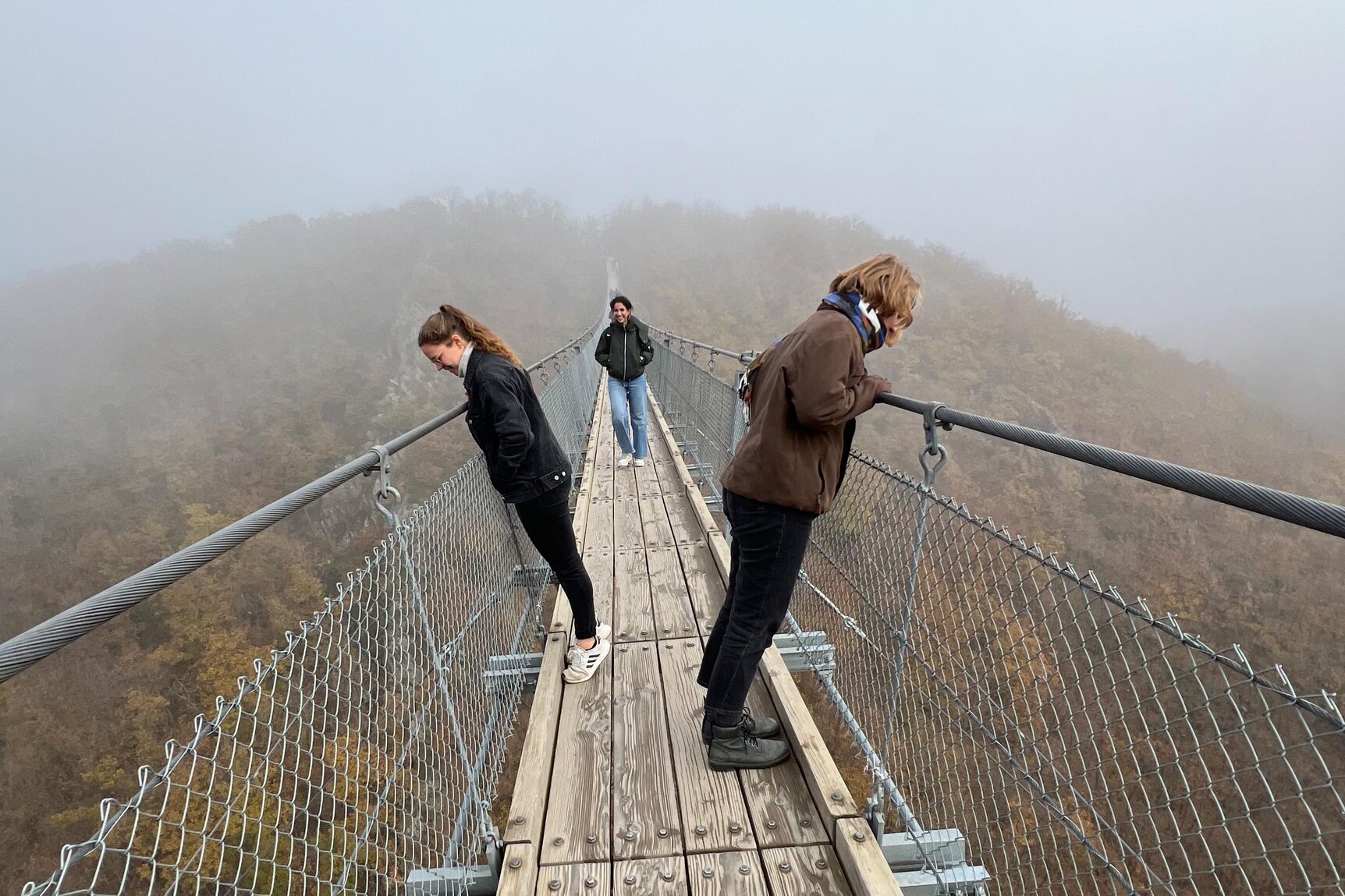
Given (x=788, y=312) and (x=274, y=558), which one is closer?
(x=274, y=558)

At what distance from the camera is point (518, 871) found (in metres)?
1.78

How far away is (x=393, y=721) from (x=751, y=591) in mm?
1182

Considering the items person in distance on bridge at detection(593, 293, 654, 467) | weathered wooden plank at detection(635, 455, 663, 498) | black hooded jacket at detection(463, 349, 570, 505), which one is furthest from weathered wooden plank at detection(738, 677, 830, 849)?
person in distance on bridge at detection(593, 293, 654, 467)

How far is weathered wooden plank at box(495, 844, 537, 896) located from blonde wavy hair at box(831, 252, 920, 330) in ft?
6.09

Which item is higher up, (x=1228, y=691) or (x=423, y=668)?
(x=1228, y=691)

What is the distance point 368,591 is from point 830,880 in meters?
1.50

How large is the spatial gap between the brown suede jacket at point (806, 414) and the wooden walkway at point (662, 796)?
964 mm

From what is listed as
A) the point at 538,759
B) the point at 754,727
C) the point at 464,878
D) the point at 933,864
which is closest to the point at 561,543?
the point at 538,759

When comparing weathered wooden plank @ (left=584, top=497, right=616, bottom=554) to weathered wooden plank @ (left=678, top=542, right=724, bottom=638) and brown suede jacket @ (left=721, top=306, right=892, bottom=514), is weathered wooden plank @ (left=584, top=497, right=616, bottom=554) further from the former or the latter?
brown suede jacket @ (left=721, top=306, right=892, bottom=514)

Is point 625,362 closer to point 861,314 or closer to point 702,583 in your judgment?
point 702,583

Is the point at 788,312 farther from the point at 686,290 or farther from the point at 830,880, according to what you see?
the point at 830,880

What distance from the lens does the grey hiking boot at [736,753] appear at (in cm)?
206

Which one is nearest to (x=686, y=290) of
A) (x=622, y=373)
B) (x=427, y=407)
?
(x=427, y=407)

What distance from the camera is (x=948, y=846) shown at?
186 centimetres
